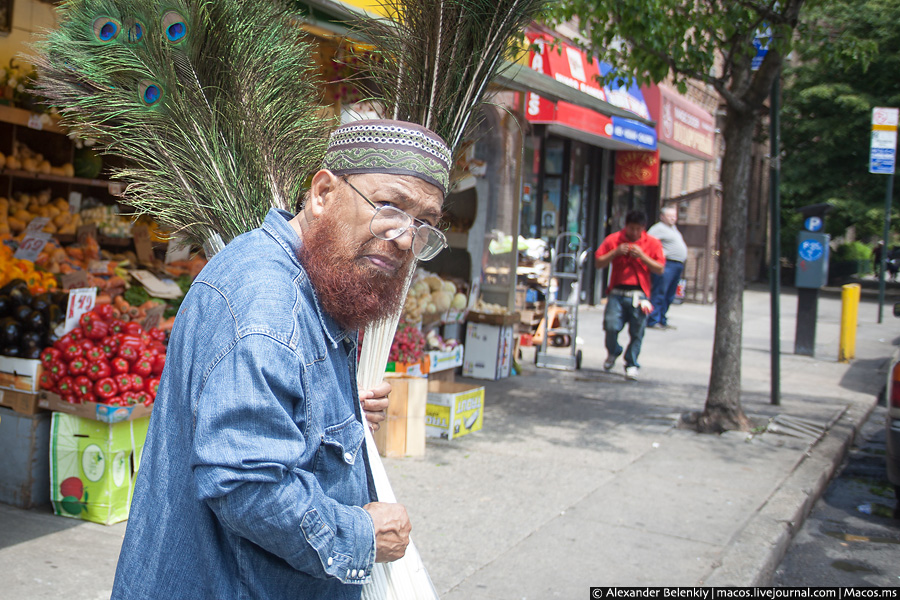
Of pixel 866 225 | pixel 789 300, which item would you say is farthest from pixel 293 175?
pixel 866 225

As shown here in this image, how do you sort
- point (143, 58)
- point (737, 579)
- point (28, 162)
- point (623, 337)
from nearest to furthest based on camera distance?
point (143, 58) → point (737, 579) → point (28, 162) → point (623, 337)

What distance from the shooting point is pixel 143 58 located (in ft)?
7.65

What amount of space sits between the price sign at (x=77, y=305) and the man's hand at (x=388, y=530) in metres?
3.37

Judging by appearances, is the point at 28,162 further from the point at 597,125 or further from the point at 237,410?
the point at 597,125

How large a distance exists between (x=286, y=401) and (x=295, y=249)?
337mm

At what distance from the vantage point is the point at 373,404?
6.82 feet

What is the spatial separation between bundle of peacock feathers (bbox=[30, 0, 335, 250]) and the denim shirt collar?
0.58m

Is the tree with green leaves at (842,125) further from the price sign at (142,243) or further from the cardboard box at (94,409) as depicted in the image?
the cardboard box at (94,409)

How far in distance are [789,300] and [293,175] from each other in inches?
811

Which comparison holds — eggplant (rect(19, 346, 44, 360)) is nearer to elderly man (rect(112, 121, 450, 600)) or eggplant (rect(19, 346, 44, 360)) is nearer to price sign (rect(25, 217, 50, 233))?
price sign (rect(25, 217, 50, 233))

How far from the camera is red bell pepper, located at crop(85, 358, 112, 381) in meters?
3.94

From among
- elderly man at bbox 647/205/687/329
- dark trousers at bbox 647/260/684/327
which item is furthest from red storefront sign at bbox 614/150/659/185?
dark trousers at bbox 647/260/684/327

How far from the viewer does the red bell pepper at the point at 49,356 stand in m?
4.11

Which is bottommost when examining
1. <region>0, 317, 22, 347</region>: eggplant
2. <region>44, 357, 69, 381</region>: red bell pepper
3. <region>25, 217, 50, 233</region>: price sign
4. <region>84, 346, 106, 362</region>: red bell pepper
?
<region>44, 357, 69, 381</region>: red bell pepper
